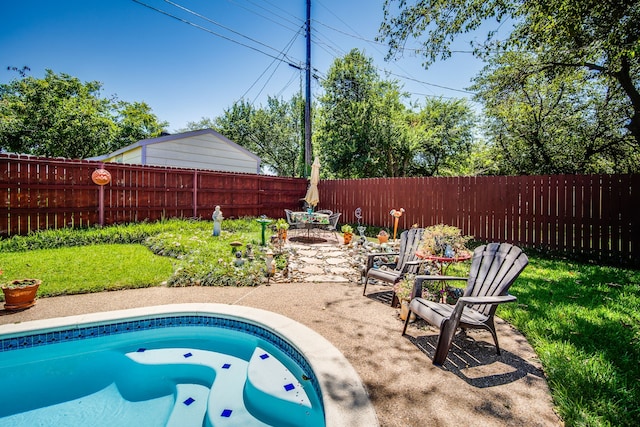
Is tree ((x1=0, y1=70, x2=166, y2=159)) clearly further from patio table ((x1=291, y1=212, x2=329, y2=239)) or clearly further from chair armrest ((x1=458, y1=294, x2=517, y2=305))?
chair armrest ((x1=458, y1=294, x2=517, y2=305))

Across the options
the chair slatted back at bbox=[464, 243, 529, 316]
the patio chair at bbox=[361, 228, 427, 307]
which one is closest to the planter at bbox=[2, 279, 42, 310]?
the patio chair at bbox=[361, 228, 427, 307]

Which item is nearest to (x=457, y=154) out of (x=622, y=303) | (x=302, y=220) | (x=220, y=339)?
(x=302, y=220)

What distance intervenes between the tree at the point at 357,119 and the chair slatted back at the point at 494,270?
1188 centimetres

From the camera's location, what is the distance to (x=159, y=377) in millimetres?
2795

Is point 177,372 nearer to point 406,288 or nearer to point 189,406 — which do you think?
point 189,406

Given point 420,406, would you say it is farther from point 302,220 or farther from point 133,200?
point 133,200

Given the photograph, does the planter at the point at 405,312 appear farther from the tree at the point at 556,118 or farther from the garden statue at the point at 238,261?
the tree at the point at 556,118

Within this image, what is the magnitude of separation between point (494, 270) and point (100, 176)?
27.2 ft

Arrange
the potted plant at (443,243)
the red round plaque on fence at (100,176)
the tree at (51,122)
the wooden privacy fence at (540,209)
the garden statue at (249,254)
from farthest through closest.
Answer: the tree at (51,122) → the red round plaque on fence at (100,176) → the wooden privacy fence at (540,209) → the garden statue at (249,254) → the potted plant at (443,243)

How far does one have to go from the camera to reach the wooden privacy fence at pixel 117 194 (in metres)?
6.40

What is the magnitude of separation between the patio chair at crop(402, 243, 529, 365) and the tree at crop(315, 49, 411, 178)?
12.0 m

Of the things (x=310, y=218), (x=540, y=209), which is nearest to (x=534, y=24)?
(x=540, y=209)

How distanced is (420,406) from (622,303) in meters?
3.49

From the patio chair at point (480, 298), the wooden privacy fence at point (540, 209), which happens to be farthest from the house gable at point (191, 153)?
the patio chair at point (480, 298)
